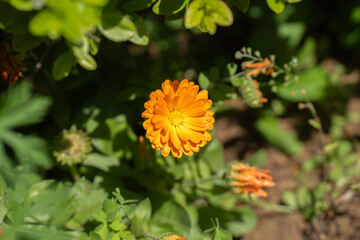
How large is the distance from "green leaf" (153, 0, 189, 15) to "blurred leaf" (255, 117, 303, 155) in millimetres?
1348

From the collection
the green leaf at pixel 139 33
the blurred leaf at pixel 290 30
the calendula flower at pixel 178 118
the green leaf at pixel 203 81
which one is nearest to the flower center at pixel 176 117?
the calendula flower at pixel 178 118

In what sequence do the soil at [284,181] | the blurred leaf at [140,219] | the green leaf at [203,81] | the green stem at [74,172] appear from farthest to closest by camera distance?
the soil at [284,181] < the green stem at [74,172] < the green leaf at [203,81] < the blurred leaf at [140,219]

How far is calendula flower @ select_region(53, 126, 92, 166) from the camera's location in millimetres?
1774

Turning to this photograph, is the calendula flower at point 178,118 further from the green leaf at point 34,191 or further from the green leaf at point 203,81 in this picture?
the green leaf at point 34,191

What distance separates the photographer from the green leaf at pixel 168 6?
143 centimetres

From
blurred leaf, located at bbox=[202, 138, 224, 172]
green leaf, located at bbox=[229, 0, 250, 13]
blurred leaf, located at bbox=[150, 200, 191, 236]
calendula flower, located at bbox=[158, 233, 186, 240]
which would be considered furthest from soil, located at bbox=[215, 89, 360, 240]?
green leaf, located at bbox=[229, 0, 250, 13]

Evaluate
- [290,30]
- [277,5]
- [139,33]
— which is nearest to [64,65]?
[139,33]

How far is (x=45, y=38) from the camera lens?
1495mm

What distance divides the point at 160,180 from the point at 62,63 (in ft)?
2.95

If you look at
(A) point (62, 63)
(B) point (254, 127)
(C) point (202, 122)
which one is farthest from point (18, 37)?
(B) point (254, 127)

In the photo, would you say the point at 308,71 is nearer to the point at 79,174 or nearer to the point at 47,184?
the point at 79,174

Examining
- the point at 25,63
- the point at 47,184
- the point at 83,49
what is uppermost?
the point at 83,49

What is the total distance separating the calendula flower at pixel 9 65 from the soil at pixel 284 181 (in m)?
1.43

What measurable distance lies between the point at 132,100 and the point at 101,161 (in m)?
0.39
